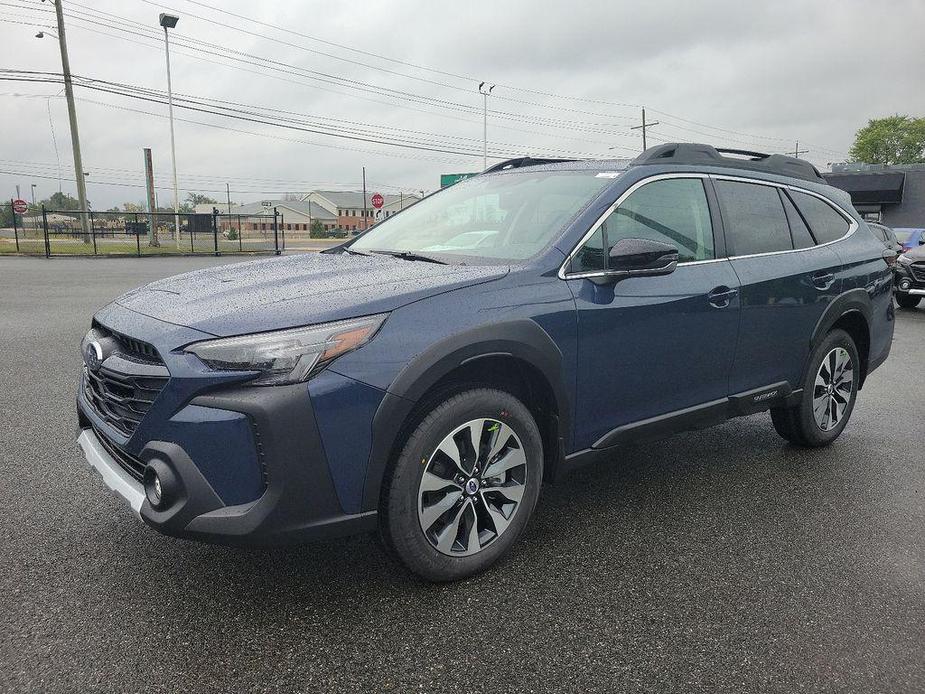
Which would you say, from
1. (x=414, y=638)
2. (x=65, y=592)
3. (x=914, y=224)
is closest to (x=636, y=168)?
(x=414, y=638)

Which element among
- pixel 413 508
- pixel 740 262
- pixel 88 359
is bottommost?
pixel 413 508

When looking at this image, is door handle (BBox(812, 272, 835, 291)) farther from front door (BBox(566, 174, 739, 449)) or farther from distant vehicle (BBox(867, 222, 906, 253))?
distant vehicle (BBox(867, 222, 906, 253))

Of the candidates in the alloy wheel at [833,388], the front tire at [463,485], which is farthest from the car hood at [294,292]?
the alloy wheel at [833,388]

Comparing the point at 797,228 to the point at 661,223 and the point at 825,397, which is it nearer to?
the point at 825,397

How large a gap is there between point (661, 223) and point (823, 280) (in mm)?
1405

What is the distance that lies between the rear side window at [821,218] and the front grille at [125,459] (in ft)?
13.0

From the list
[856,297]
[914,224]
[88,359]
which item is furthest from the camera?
[914,224]

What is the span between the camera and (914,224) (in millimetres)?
35812

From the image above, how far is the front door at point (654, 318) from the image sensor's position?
3121 mm

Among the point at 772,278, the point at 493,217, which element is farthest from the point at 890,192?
the point at 493,217

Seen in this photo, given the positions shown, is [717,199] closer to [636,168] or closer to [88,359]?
[636,168]

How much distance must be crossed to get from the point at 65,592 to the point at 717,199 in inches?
142

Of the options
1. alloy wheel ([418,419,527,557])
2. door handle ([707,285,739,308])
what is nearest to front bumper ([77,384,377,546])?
alloy wheel ([418,419,527,557])

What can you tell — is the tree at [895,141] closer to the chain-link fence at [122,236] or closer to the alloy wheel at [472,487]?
the chain-link fence at [122,236]
